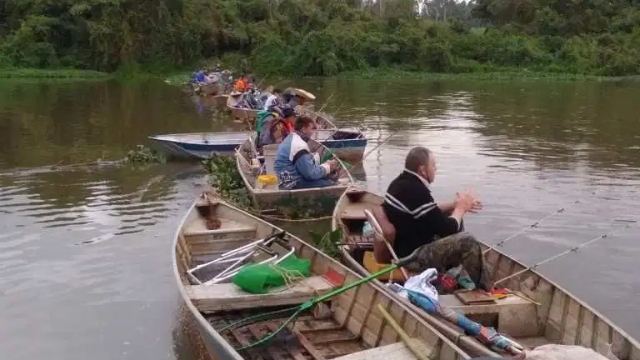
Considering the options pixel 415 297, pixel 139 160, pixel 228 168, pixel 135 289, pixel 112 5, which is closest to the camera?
pixel 415 297

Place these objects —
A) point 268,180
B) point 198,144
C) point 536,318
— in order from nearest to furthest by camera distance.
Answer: point 536,318, point 268,180, point 198,144

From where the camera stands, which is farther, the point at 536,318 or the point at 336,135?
the point at 336,135

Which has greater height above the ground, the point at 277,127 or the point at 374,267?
the point at 277,127

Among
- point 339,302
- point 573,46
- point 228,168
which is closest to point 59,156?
point 228,168

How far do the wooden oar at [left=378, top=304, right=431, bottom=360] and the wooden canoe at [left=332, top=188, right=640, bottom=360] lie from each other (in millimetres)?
191

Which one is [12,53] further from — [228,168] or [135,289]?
[135,289]

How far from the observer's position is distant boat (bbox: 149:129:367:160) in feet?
44.5

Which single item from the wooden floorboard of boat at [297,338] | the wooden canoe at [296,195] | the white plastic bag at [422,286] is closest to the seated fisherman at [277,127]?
the wooden canoe at [296,195]

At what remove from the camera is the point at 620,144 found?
1691 cm

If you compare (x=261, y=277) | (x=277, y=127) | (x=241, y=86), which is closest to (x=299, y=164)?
(x=277, y=127)

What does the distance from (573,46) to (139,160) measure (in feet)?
117

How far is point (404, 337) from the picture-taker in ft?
16.6

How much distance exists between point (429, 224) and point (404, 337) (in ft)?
4.13

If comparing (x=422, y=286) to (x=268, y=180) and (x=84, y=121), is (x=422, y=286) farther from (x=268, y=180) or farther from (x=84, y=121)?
(x=84, y=121)
